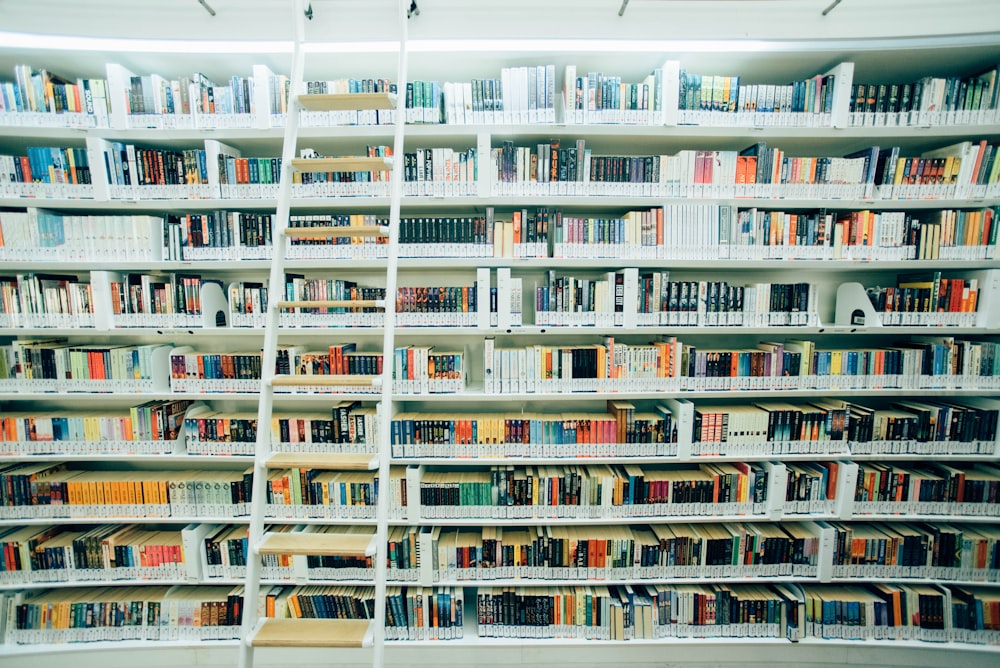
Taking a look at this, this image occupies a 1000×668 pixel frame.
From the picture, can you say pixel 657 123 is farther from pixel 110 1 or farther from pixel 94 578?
pixel 94 578

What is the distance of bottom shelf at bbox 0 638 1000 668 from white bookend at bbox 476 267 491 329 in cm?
189

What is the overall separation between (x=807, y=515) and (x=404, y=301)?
2692 millimetres

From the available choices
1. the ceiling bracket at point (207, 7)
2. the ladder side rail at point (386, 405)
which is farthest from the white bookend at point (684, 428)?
the ceiling bracket at point (207, 7)

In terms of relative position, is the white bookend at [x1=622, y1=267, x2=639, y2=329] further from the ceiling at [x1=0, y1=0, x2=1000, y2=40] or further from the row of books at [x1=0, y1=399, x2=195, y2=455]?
the row of books at [x1=0, y1=399, x2=195, y2=455]

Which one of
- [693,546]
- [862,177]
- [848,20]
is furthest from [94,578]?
[848,20]

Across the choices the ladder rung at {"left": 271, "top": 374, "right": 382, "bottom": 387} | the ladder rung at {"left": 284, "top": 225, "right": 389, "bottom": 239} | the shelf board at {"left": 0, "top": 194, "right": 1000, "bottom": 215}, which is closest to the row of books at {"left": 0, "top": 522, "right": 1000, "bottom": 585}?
the ladder rung at {"left": 271, "top": 374, "right": 382, "bottom": 387}

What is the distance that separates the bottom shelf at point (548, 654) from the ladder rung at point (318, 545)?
3.98ft

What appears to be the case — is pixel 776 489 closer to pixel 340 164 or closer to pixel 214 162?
pixel 340 164

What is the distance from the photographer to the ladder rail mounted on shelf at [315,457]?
158 centimetres

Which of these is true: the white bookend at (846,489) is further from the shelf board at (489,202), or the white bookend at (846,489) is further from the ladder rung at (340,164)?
the ladder rung at (340,164)

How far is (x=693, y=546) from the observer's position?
2.43 meters

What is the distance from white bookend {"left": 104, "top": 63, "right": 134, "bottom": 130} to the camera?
2.20m

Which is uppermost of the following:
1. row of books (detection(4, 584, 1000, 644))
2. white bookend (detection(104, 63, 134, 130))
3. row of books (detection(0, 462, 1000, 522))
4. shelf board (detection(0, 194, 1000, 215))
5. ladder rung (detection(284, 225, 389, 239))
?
white bookend (detection(104, 63, 134, 130))

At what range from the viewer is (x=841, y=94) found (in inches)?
86.9
